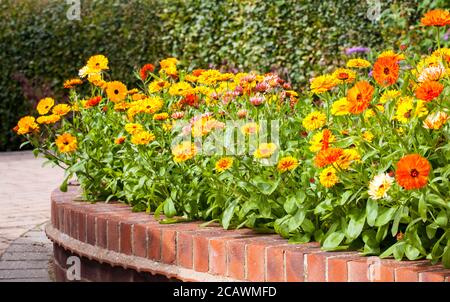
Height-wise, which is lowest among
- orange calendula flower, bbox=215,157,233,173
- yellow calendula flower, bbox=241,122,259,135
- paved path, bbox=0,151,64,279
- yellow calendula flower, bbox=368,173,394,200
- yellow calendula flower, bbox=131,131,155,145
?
paved path, bbox=0,151,64,279

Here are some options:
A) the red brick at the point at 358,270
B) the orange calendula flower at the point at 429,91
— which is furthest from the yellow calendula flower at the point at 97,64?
the orange calendula flower at the point at 429,91

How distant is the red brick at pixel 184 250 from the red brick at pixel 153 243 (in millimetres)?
120

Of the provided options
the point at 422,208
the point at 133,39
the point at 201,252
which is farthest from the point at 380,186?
the point at 133,39

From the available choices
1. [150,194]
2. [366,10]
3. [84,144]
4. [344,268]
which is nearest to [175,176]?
[150,194]

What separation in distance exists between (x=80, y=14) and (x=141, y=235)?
8.24 meters

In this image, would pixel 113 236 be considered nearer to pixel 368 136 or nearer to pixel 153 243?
pixel 153 243

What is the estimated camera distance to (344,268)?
9.97 ft

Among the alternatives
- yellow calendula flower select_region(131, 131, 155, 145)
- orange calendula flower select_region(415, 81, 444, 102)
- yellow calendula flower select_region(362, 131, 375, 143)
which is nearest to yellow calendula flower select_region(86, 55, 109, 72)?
yellow calendula flower select_region(131, 131, 155, 145)

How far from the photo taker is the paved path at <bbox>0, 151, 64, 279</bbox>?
220 inches

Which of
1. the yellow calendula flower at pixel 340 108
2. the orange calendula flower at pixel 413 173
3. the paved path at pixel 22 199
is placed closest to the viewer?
the orange calendula flower at pixel 413 173

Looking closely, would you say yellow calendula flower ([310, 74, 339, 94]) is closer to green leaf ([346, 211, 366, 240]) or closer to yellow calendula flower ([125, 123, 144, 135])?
green leaf ([346, 211, 366, 240])

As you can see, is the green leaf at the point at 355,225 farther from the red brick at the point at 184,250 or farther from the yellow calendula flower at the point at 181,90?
the yellow calendula flower at the point at 181,90

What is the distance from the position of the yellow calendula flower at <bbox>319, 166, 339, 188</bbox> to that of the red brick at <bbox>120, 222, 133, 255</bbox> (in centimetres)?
102

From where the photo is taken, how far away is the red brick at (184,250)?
3562 mm
